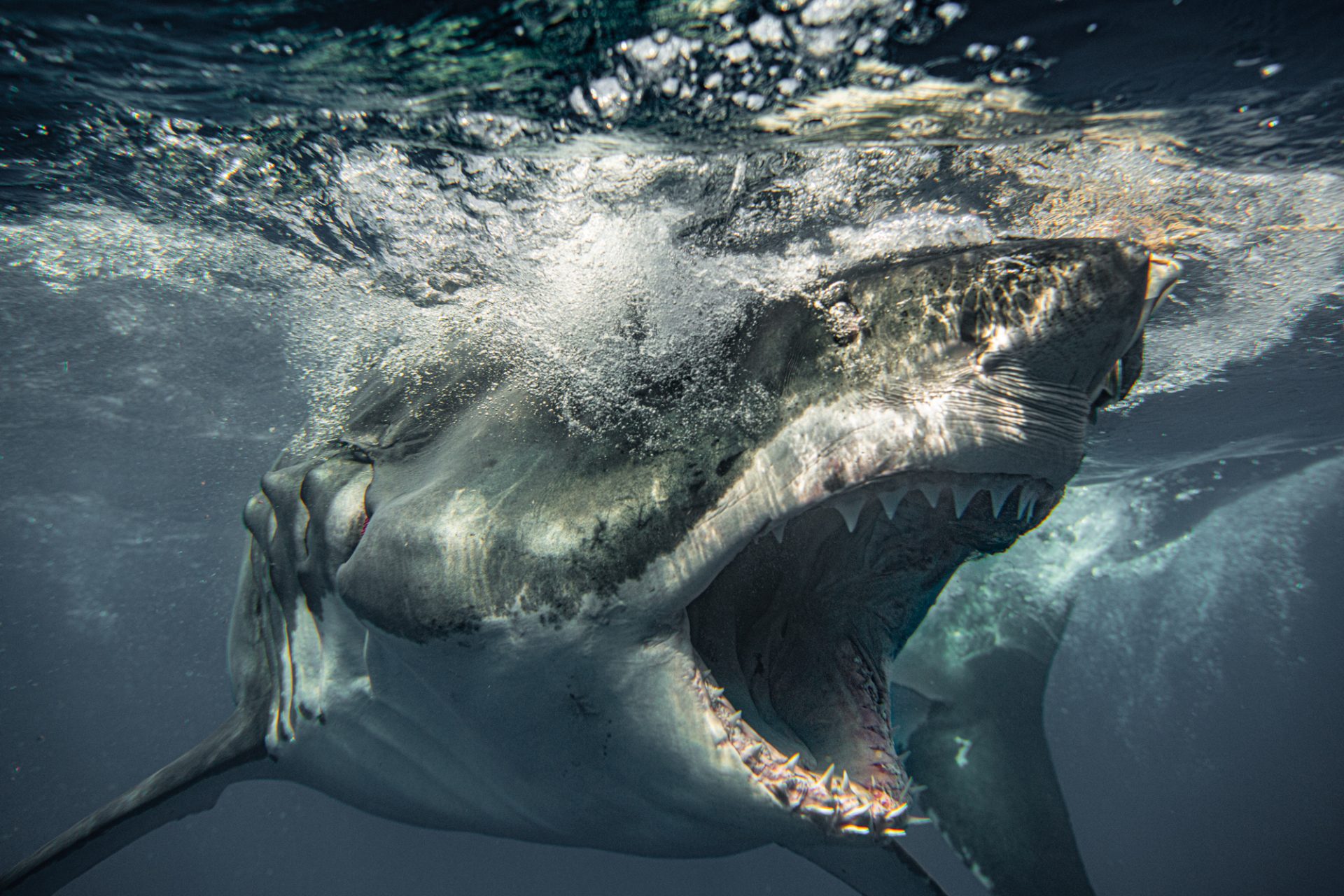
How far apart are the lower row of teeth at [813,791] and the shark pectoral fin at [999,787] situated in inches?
107

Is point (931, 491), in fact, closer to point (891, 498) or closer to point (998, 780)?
point (891, 498)

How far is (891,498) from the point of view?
1967 mm

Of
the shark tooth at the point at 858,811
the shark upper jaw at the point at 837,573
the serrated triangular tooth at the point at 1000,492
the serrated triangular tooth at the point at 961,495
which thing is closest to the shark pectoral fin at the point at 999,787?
the shark upper jaw at the point at 837,573

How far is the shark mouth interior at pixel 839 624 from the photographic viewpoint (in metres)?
1.99

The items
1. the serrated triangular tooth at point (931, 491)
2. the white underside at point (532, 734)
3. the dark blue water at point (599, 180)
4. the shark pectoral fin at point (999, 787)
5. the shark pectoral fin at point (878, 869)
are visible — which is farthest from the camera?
the shark pectoral fin at point (999, 787)

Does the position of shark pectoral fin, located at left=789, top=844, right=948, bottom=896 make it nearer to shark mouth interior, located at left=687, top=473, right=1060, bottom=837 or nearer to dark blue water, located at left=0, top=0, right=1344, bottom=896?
shark mouth interior, located at left=687, top=473, right=1060, bottom=837

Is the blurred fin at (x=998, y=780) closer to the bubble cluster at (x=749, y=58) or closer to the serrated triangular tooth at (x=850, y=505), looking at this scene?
the serrated triangular tooth at (x=850, y=505)

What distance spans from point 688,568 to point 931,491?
781mm

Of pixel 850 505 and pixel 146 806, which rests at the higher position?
pixel 850 505

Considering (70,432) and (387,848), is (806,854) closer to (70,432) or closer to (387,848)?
(70,432)

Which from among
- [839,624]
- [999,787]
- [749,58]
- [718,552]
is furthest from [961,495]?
[999,787]

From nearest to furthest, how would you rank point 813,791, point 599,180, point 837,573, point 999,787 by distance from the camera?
point 813,791, point 837,573, point 999,787, point 599,180

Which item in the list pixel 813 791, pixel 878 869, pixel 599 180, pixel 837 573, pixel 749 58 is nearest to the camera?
pixel 813 791

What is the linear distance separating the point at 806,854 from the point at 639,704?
1317mm
